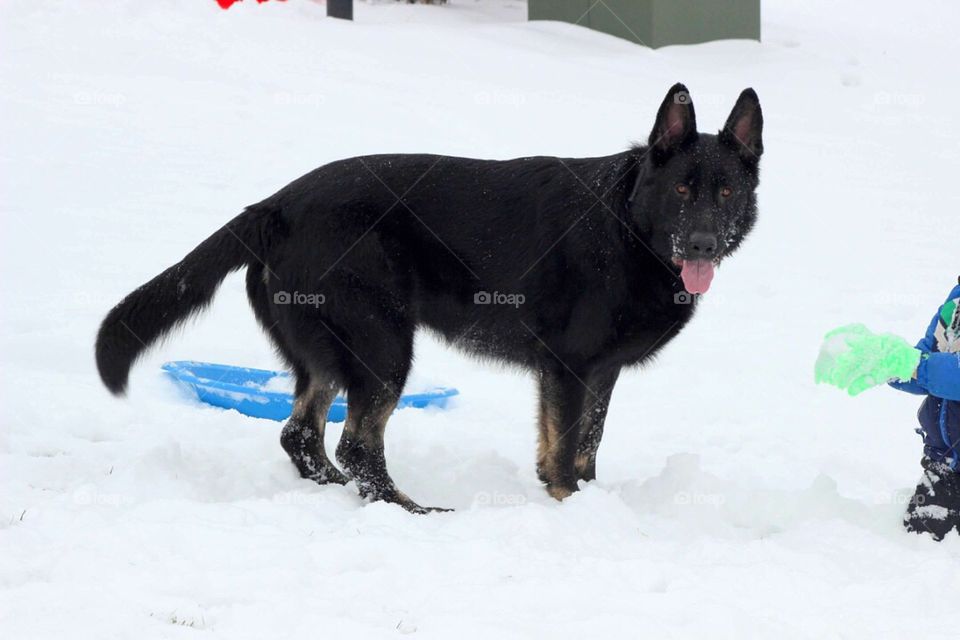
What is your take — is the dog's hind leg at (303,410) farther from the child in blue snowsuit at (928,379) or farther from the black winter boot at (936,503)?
the black winter boot at (936,503)

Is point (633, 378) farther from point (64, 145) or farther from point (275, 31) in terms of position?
point (275, 31)

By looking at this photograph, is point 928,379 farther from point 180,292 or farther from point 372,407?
point 180,292

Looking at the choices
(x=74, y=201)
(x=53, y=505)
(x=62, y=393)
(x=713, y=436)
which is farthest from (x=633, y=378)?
(x=74, y=201)

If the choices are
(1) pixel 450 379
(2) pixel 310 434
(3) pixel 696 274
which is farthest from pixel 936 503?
(1) pixel 450 379

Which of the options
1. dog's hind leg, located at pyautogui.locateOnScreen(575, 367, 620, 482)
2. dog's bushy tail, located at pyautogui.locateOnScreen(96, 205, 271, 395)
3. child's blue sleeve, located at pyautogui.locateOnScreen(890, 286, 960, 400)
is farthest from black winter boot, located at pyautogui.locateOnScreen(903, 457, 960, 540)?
dog's bushy tail, located at pyautogui.locateOnScreen(96, 205, 271, 395)

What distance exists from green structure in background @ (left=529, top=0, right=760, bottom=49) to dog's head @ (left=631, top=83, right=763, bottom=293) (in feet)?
33.9

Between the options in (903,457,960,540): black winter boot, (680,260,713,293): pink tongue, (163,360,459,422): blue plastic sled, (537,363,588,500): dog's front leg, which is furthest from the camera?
(163,360,459,422): blue plastic sled

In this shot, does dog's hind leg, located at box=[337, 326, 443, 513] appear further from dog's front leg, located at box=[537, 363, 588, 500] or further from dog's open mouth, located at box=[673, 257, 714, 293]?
dog's open mouth, located at box=[673, 257, 714, 293]

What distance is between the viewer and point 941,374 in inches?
154

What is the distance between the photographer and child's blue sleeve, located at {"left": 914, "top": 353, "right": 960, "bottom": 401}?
3.89m

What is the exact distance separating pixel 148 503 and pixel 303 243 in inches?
50.7

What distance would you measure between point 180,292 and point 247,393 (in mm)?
1260

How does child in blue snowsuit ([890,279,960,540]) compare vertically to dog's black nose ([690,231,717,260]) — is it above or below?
below

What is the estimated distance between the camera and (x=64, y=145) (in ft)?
33.6
